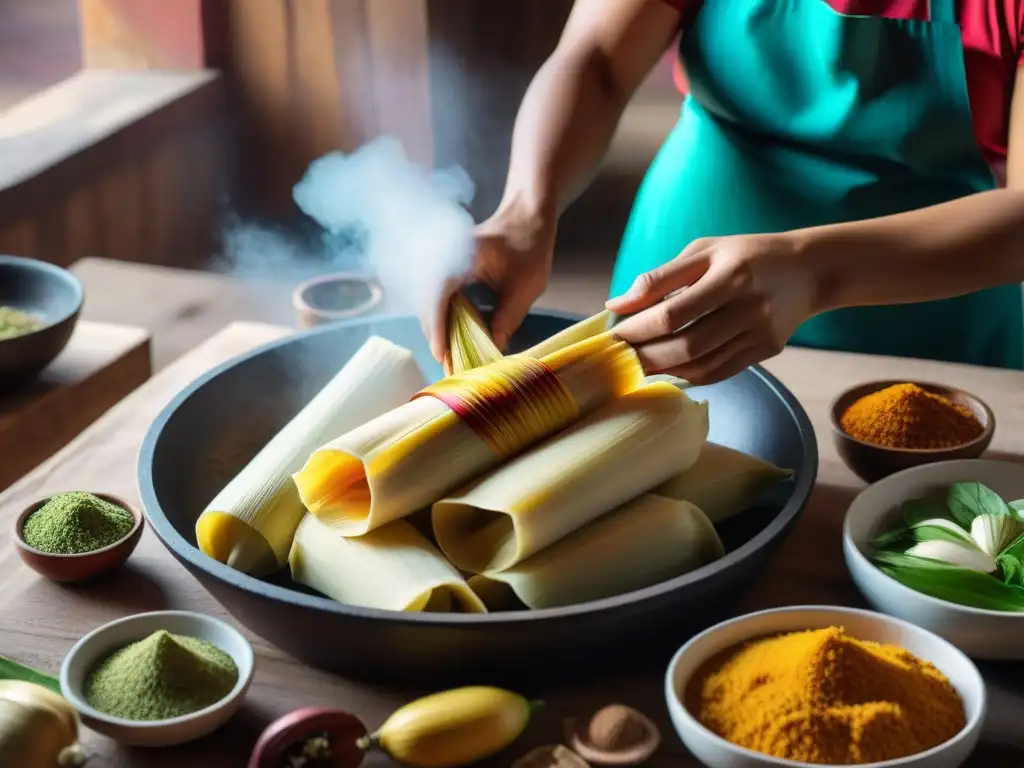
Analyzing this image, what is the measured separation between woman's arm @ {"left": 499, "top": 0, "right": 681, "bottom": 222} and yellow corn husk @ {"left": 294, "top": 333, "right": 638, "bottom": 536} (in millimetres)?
423

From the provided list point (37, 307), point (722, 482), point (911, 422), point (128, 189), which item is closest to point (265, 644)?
point (722, 482)

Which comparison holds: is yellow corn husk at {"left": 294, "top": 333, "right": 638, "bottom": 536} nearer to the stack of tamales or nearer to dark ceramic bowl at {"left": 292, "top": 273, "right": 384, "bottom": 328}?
the stack of tamales

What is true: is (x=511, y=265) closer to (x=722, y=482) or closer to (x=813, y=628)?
(x=722, y=482)

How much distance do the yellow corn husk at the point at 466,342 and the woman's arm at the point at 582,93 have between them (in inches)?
9.6

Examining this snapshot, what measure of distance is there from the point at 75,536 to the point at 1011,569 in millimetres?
830

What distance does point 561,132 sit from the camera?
158cm

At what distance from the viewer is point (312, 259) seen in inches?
150

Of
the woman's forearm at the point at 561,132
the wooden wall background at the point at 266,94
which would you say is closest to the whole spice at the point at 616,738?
the woman's forearm at the point at 561,132

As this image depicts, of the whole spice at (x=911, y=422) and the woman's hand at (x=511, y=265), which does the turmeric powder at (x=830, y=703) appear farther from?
the woman's hand at (x=511, y=265)

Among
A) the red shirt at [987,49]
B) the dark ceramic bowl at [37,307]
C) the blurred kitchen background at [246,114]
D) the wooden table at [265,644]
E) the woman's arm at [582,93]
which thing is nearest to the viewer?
the wooden table at [265,644]

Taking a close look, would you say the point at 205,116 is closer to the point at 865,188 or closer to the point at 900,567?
the point at 865,188

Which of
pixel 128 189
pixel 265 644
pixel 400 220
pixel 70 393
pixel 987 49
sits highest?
pixel 987 49

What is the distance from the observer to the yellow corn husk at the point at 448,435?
1.03 m

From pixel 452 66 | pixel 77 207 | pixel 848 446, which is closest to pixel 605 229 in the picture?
pixel 452 66
